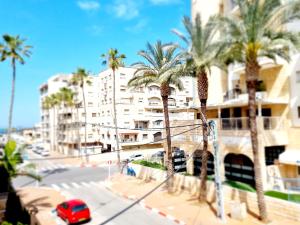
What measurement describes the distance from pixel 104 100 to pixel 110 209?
10.3 meters

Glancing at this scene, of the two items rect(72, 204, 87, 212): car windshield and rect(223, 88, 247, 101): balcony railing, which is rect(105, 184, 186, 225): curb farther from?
rect(223, 88, 247, 101): balcony railing

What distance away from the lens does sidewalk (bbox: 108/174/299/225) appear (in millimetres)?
18312

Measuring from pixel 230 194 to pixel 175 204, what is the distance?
4181 mm

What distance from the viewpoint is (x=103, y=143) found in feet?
48.7

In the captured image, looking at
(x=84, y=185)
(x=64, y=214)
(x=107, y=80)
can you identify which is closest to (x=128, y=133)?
(x=107, y=80)

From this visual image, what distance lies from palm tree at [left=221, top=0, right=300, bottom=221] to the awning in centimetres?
607

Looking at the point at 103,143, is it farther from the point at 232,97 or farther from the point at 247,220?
the point at 232,97

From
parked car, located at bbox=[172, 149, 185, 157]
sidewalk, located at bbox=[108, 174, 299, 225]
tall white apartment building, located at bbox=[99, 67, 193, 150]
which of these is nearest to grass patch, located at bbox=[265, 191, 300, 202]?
sidewalk, located at bbox=[108, 174, 299, 225]

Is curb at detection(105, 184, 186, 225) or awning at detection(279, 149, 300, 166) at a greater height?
awning at detection(279, 149, 300, 166)

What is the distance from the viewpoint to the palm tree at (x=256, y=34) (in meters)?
16.8

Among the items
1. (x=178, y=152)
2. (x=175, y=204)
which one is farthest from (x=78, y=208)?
(x=178, y=152)

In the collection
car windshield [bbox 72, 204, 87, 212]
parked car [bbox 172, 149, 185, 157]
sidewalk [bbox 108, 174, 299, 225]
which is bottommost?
→ sidewalk [bbox 108, 174, 299, 225]

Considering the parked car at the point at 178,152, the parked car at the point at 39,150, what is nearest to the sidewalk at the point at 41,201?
the parked car at the point at 178,152

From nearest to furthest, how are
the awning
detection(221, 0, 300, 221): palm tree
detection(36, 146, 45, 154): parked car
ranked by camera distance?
1. detection(221, 0, 300, 221): palm tree
2. the awning
3. detection(36, 146, 45, 154): parked car
